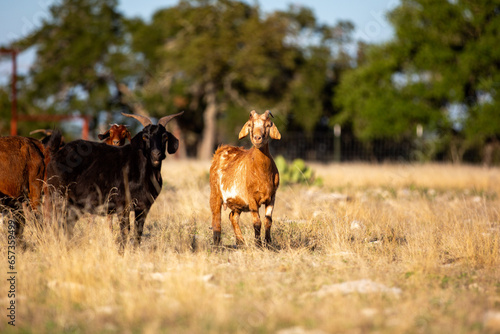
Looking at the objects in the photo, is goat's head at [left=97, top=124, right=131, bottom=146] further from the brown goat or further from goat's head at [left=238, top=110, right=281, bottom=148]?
goat's head at [left=238, top=110, right=281, bottom=148]

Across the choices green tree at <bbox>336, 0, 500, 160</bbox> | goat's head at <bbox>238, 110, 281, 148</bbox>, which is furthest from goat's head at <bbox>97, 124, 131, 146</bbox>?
green tree at <bbox>336, 0, 500, 160</bbox>

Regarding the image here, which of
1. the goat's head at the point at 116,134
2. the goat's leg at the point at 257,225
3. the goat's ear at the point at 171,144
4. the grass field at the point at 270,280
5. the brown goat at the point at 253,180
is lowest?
the grass field at the point at 270,280

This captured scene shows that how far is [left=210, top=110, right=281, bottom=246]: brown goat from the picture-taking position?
6.98 metres

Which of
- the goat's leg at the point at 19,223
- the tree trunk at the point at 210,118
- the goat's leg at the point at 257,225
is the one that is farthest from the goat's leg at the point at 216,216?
the tree trunk at the point at 210,118

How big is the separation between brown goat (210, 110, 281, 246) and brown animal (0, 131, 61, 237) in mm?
2219

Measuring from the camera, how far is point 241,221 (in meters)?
9.09

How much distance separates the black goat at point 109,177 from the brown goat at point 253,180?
975 mm

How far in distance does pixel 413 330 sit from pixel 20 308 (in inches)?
126

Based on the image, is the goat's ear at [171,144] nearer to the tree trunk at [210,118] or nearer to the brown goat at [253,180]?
the brown goat at [253,180]

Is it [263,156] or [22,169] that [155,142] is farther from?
[22,169]

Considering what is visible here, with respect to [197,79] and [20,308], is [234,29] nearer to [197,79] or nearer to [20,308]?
[197,79]

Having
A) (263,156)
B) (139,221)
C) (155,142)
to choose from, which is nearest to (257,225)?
(263,156)

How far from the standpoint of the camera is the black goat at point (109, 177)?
6758 millimetres

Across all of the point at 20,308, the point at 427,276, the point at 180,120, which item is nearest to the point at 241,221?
the point at 427,276
